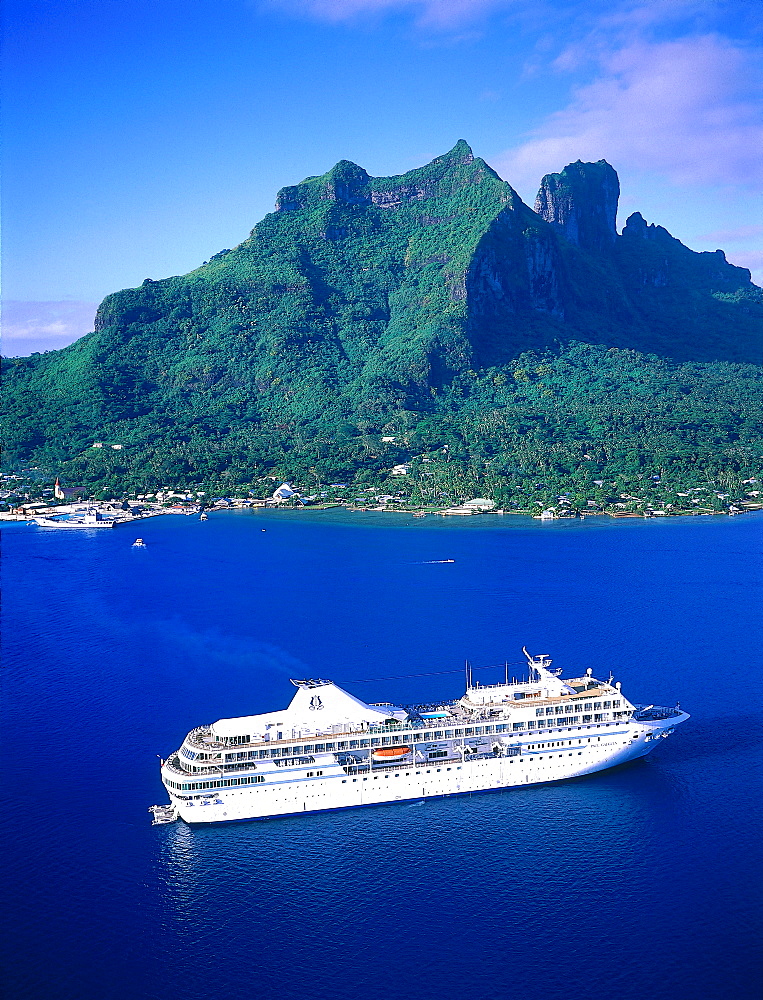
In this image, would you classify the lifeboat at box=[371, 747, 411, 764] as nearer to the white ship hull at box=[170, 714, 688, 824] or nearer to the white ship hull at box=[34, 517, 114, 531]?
the white ship hull at box=[170, 714, 688, 824]

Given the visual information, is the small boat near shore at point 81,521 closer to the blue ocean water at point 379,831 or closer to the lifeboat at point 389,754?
the blue ocean water at point 379,831

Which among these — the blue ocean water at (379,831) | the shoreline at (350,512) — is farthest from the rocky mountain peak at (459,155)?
the blue ocean water at (379,831)

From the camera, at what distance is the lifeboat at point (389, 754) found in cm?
2841

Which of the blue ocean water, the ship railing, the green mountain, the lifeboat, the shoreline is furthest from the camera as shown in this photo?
the green mountain

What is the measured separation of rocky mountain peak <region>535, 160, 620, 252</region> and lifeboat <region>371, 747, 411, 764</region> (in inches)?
5299

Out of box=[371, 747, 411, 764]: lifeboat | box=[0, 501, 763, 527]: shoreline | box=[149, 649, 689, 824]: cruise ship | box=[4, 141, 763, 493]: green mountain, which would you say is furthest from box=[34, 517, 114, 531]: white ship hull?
box=[371, 747, 411, 764]: lifeboat

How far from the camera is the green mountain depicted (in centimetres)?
10494

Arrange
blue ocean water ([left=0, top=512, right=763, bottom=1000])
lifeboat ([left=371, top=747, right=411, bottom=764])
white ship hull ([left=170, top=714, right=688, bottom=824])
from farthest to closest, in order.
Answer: lifeboat ([left=371, top=747, right=411, bottom=764])
white ship hull ([left=170, top=714, right=688, bottom=824])
blue ocean water ([left=0, top=512, right=763, bottom=1000])

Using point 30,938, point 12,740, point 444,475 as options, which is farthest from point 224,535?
point 30,938

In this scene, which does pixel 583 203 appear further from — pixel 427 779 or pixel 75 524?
pixel 427 779

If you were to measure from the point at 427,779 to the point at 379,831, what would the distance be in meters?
2.37

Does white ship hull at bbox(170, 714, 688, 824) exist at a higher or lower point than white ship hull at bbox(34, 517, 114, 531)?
lower

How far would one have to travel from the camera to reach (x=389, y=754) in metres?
28.5

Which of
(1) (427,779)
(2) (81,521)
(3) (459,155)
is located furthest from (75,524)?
(3) (459,155)
